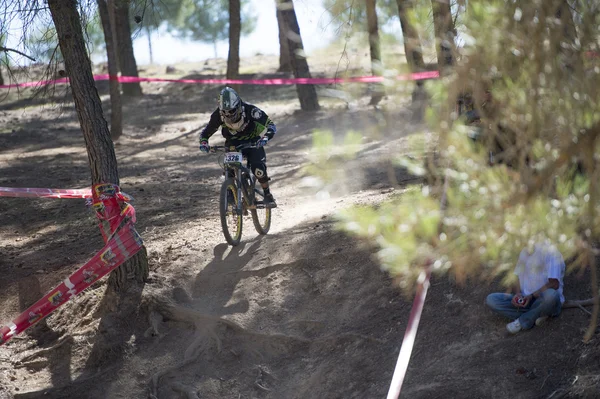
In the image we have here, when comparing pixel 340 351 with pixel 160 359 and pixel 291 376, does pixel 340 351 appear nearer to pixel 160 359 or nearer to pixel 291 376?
pixel 291 376

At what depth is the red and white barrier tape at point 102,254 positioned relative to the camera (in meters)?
6.38

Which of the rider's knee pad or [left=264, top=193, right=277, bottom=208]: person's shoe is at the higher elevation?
the rider's knee pad

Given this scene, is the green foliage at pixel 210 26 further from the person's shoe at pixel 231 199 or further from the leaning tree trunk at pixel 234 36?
the person's shoe at pixel 231 199

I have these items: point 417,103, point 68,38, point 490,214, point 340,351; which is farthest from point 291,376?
point 68,38

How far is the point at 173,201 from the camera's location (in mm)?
9867

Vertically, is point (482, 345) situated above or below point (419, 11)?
below

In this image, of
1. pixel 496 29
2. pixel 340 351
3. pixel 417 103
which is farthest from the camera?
pixel 340 351

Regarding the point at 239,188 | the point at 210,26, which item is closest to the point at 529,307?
the point at 239,188

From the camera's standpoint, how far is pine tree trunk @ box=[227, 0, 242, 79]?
18516 mm

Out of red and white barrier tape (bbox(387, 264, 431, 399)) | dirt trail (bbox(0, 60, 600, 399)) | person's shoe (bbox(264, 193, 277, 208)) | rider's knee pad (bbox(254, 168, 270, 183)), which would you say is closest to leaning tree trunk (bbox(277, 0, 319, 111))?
dirt trail (bbox(0, 60, 600, 399))

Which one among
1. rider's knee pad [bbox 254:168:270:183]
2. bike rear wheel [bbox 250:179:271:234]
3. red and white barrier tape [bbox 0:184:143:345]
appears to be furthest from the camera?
bike rear wheel [bbox 250:179:271:234]

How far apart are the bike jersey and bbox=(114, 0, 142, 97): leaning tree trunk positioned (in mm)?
13854

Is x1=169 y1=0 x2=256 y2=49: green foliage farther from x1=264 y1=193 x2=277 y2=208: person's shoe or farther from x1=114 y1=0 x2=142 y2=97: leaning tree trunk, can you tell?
x1=264 y1=193 x2=277 y2=208: person's shoe

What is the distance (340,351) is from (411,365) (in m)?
0.76
